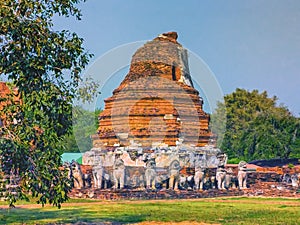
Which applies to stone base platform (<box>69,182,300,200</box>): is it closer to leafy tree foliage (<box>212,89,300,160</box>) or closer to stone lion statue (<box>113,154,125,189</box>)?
stone lion statue (<box>113,154,125,189</box>)

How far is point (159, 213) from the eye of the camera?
14.0 meters

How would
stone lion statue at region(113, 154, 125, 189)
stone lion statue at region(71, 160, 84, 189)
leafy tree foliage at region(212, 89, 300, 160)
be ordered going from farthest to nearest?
1. leafy tree foliage at region(212, 89, 300, 160)
2. stone lion statue at region(71, 160, 84, 189)
3. stone lion statue at region(113, 154, 125, 189)

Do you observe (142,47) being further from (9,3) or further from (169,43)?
(9,3)

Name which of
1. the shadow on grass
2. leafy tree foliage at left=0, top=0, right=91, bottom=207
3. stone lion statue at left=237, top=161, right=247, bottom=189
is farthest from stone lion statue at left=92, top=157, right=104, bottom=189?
leafy tree foliage at left=0, top=0, right=91, bottom=207

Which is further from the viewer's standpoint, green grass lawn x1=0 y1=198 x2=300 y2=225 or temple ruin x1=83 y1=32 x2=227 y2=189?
temple ruin x1=83 y1=32 x2=227 y2=189

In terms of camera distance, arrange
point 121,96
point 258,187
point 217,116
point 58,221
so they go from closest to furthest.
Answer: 1. point 58,221
2. point 258,187
3. point 121,96
4. point 217,116

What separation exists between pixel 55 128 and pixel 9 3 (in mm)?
2345

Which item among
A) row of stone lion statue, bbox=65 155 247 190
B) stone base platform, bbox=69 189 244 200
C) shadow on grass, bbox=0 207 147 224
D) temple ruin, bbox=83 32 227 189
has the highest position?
temple ruin, bbox=83 32 227 189

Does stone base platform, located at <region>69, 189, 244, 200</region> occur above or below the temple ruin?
below

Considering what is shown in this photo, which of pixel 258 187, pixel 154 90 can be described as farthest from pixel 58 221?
pixel 154 90

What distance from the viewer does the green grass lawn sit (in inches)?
501

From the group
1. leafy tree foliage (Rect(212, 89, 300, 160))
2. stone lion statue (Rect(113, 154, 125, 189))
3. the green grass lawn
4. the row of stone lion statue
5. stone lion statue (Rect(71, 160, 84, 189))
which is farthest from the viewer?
leafy tree foliage (Rect(212, 89, 300, 160))

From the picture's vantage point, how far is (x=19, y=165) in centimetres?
1020

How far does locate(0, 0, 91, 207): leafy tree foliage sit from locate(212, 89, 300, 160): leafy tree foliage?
73.7 ft
